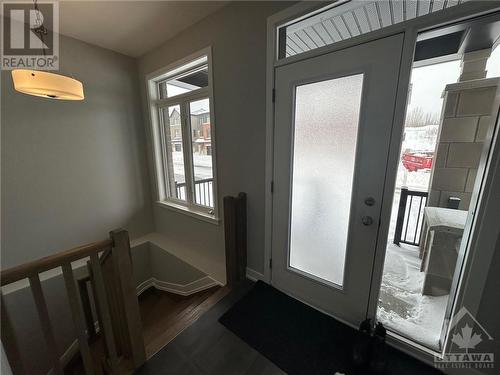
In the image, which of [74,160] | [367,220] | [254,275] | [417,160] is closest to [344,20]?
[367,220]

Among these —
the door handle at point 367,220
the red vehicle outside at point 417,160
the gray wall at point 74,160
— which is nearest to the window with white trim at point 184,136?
the gray wall at point 74,160

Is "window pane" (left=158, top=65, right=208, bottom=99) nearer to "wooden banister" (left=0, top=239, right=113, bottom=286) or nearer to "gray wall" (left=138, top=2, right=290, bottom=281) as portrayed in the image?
"gray wall" (left=138, top=2, right=290, bottom=281)

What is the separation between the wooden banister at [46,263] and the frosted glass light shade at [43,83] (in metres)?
0.94

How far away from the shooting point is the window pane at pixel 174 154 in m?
2.78

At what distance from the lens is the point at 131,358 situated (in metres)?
1.28

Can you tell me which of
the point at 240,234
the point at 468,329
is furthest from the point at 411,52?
the point at 240,234

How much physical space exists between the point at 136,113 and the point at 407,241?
4408 millimetres

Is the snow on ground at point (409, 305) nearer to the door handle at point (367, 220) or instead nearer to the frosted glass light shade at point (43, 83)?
the door handle at point (367, 220)

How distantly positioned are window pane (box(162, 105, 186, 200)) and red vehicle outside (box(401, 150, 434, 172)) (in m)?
3.07

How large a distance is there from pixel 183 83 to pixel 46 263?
2501 millimetres

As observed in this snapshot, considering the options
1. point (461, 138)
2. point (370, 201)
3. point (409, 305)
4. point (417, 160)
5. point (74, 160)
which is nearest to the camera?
point (370, 201)

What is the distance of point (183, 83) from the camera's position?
271 centimetres

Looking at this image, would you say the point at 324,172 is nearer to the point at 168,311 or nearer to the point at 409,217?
the point at 409,217

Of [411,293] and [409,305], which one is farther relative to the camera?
[411,293]
